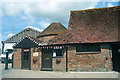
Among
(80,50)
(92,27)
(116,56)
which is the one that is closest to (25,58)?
(80,50)

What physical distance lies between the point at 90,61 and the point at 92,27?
4.10 meters

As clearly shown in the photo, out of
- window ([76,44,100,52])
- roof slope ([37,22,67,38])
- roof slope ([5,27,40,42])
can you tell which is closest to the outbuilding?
window ([76,44,100,52])

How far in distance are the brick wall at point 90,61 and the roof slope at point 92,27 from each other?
1.26 m

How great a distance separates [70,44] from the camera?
10.9 metres

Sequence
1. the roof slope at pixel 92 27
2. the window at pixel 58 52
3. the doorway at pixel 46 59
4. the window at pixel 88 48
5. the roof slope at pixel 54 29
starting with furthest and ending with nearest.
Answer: the roof slope at pixel 54 29 < the doorway at pixel 46 59 < the window at pixel 58 52 < the roof slope at pixel 92 27 < the window at pixel 88 48

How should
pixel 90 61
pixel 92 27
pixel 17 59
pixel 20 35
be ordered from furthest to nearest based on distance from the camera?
pixel 20 35 → pixel 17 59 → pixel 92 27 → pixel 90 61

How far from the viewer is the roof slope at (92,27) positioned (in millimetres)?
10977

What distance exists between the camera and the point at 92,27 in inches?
487

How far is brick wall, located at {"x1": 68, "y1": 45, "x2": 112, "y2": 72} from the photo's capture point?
1040cm

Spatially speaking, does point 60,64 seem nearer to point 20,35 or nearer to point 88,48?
point 88,48

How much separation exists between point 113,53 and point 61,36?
5.68 metres

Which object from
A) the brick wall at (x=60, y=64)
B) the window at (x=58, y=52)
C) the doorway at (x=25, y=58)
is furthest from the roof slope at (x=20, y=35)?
the brick wall at (x=60, y=64)

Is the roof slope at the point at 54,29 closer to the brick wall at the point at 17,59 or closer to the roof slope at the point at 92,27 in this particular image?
the roof slope at the point at 92,27

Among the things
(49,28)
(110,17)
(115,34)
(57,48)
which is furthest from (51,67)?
(49,28)
